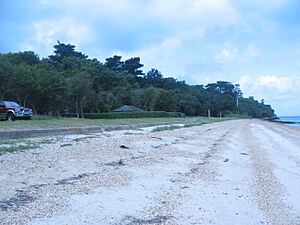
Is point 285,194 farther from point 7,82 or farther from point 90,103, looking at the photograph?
point 90,103

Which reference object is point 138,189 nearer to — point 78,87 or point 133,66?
point 78,87

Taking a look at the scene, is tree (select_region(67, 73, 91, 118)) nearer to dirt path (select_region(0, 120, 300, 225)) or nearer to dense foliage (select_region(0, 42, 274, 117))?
dense foliage (select_region(0, 42, 274, 117))

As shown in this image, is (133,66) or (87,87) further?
(133,66)

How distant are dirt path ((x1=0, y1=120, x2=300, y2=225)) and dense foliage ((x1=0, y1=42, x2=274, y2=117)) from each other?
120 ft

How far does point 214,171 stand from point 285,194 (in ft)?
7.35

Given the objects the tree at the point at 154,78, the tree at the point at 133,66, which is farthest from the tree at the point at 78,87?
the tree at the point at 154,78

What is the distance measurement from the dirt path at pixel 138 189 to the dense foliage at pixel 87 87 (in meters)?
36.7

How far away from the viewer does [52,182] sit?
7.27m

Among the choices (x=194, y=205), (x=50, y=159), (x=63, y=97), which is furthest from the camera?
(x=63, y=97)

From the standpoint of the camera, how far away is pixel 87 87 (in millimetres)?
58312

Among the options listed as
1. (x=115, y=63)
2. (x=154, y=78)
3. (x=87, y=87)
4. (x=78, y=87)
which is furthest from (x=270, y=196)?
(x=154, y=78)

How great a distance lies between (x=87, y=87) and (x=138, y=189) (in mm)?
52056

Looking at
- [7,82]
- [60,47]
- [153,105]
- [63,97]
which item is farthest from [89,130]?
[60,47]

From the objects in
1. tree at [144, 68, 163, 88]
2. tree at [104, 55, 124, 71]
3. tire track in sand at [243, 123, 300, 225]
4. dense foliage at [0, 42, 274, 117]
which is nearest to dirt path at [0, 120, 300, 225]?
tire track in sand at [243, 123, 300, 225]
